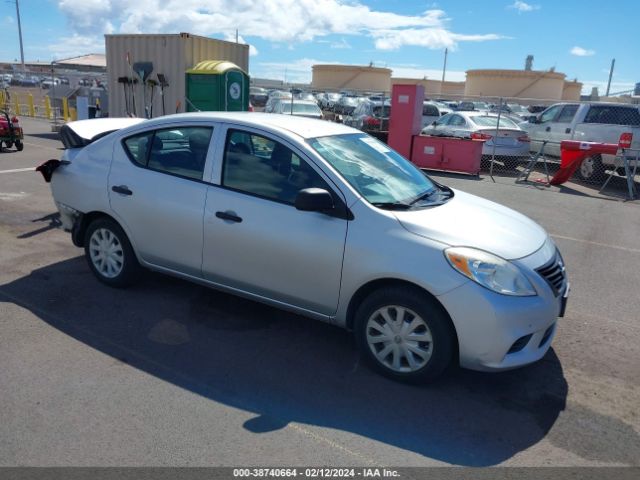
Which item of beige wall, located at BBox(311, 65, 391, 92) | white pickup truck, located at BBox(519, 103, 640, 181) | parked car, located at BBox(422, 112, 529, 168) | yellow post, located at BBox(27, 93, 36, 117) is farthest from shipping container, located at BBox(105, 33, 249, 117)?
beige wall, located at BBox(311, 65, 391, 92)

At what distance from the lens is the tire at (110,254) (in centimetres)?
479

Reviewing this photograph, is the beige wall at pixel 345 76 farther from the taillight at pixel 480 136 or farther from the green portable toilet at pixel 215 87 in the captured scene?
the green portable toilet at pixel 215 87

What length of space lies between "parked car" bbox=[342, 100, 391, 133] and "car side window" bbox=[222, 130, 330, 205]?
490 inches

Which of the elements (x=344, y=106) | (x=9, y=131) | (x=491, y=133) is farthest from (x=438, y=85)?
(x=9, y=131)

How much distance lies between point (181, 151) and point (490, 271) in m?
2.65

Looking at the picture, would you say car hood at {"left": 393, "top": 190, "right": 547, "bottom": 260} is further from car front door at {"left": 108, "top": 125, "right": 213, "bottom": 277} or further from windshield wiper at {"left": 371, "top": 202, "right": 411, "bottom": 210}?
car front door at {"left": 108, "top": 125, "right": 213, "bottom": 277}

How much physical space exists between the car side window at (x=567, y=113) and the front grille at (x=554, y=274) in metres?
11.7

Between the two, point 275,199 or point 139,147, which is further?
point 139,147

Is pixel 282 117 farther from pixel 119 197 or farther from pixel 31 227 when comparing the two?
pixel 31 227

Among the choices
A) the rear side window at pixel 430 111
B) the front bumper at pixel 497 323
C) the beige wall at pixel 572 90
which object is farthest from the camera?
the beige wall at pixel 572 90

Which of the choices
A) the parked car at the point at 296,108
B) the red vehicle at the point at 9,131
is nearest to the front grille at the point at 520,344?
the red vehicle at the point at 9,131

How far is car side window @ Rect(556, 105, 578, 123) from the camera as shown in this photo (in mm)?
13969

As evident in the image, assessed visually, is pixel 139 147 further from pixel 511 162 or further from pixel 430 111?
pixel 430 111

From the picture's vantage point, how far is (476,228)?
3.67 meters
